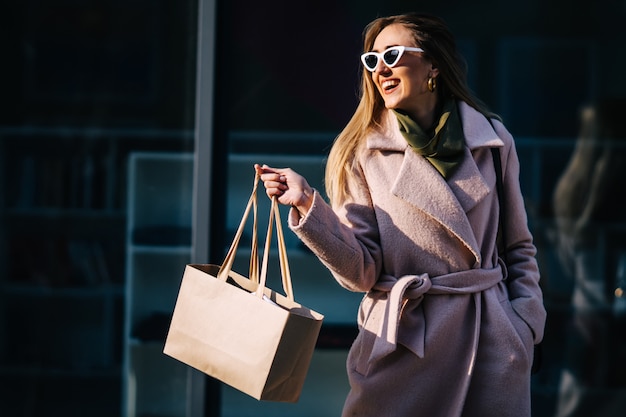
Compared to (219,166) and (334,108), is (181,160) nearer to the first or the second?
(219,166)

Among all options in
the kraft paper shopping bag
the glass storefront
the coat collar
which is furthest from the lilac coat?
the glass storefront

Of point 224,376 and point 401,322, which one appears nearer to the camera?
point 224,376

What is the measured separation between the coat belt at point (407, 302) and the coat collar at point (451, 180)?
0.08 meters

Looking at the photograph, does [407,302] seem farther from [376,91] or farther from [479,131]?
[376,91]

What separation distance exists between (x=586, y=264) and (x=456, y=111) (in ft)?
6.77

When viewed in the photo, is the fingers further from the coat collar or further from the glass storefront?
the glass storefront

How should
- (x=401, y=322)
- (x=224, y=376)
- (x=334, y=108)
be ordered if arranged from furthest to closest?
(x=334, y=108) → (x=401, y=322) → (x=224, y=376)

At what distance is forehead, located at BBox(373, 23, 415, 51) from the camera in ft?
9.87

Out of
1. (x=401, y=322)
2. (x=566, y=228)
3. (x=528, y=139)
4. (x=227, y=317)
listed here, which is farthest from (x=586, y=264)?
(x=227, y=317)

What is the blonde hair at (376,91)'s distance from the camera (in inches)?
120

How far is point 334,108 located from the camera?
15.4 feet

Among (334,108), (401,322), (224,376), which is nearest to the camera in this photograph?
(224,376)

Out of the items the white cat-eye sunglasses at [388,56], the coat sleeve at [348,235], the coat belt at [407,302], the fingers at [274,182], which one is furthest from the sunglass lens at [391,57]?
the coat belt at [407,302]

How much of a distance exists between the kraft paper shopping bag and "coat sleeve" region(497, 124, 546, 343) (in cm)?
71
